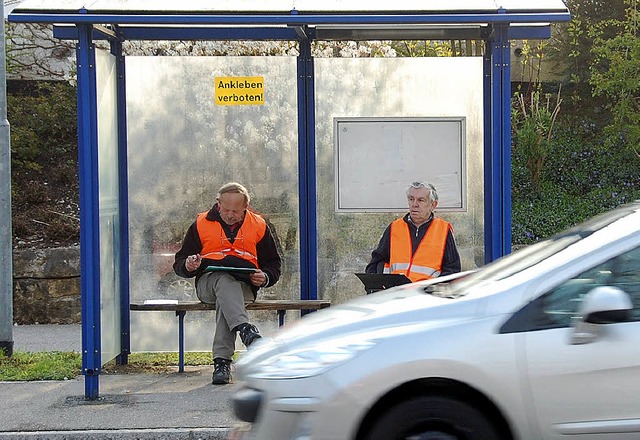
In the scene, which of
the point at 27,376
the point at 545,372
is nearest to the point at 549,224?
the point at 27,376

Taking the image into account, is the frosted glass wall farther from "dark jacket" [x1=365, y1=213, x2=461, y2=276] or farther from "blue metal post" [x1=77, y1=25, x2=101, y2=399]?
"blue metal post" [x1=77, y1=25, x2=101, y2=399]

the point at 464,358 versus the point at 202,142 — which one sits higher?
the point at 202,142

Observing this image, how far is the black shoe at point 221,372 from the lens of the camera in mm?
8000

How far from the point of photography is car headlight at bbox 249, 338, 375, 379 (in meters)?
4.39

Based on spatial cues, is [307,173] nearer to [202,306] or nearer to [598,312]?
[202,306]

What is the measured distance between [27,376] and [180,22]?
3.25 metres

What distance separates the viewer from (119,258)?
28.2 ft

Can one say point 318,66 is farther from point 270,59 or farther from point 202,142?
point 202,142

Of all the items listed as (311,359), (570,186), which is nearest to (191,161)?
(311,359)

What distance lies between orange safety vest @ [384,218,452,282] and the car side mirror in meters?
3.45

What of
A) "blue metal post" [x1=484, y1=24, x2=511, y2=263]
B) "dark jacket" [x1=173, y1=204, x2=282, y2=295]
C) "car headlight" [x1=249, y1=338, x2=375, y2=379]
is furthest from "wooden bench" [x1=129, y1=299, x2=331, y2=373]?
"car headlight" [x1=249, y1=338, x2=375, y2=379]

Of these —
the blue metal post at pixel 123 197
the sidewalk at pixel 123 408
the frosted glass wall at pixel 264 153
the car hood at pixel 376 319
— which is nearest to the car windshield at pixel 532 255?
the car hood at pixel 376 319

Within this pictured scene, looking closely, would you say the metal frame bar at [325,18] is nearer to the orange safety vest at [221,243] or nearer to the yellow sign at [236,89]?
the yellow sign at [236,89]

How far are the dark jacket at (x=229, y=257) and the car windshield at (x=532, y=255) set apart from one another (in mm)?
3129
